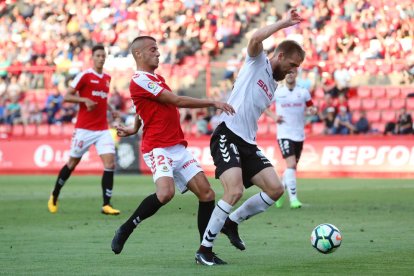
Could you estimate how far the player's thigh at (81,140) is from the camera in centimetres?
1645

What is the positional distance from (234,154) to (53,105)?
2280 cm

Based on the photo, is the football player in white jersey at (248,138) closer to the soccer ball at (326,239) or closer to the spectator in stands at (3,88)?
the soccer ball at (326,239)

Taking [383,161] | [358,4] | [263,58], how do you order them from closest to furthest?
[263,58] < [383,161] < [358,4]

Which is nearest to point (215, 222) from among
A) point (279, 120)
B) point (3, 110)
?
point (279, 120)

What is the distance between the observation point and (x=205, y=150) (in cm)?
Result: 2830

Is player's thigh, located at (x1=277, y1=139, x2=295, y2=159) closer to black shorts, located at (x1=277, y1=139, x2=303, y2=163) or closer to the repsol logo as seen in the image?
black shorts, located at (x1=277, y1=139, x2=303, y2=163)

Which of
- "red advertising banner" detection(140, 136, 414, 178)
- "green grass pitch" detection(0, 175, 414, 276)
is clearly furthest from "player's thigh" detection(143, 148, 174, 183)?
"red advertising banner" detection(140, 136, 414, 178)

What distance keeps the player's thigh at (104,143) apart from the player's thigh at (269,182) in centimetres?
646

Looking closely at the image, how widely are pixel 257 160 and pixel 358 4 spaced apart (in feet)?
72.2

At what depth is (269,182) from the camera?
994 centimetres

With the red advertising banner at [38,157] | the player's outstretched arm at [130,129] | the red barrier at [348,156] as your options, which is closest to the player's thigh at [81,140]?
the player's outstretched arm at [130,129]

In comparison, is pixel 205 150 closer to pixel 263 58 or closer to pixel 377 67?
pixel 377 67

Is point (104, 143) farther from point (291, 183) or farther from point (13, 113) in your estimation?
point (13, 113)

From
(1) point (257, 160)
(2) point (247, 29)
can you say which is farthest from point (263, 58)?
(2) point (247, 29)
